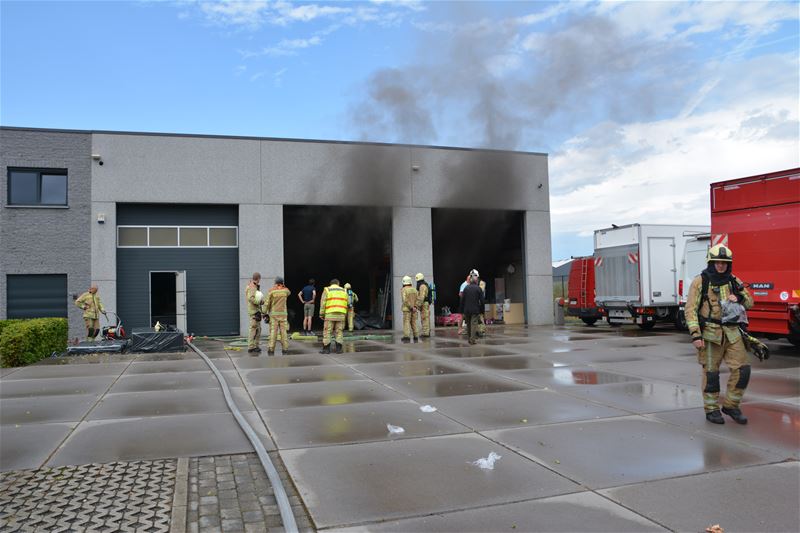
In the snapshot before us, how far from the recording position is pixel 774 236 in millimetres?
9797

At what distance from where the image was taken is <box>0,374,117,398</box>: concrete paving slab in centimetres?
745

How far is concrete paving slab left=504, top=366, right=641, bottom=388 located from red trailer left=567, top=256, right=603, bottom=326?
29.8 ft

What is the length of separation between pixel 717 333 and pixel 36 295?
644 inches

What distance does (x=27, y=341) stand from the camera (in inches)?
402

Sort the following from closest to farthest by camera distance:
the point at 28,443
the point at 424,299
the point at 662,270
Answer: the point at 28,443, the point at 424,299, the point at 662,270

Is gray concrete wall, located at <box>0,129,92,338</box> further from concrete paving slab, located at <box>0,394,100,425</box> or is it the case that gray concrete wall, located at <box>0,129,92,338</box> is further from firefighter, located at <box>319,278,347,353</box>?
concrete paving slab, located at <box>0,394,100,425</box>

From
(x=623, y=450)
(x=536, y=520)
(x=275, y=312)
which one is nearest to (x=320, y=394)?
(x=623, y=450)

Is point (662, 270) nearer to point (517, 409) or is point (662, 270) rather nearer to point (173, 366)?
point (517, 409)

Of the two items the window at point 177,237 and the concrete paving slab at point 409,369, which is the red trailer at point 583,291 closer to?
the concrete paving slab at point 409,369

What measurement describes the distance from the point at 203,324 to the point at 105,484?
13325 millimetres

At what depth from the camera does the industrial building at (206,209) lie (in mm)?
15594

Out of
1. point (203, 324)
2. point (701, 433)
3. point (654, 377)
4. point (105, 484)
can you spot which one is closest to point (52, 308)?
Result: point (203, 324)

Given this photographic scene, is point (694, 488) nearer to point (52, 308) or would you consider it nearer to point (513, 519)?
point (513, 519)

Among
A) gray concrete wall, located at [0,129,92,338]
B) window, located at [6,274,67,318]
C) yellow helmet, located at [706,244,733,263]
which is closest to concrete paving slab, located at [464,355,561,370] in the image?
yellow helmet, located at [706,244,733,263]
